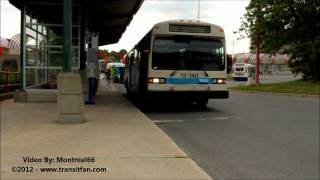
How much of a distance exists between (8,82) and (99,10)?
6356mm

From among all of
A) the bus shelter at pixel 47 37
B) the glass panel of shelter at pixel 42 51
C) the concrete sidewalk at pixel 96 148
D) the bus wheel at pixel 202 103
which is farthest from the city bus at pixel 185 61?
the glass panel of shelter at pixel 42 51

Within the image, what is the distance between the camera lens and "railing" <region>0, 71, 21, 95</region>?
24641 millimetres

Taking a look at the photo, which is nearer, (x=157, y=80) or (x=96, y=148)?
(x=96, y=148)

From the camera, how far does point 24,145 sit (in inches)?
408

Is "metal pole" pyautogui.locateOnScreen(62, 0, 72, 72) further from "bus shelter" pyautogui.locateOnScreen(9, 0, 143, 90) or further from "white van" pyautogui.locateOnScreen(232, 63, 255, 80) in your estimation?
"white van" pyautogui.locateOnScreen(232, 63, 255, 80)

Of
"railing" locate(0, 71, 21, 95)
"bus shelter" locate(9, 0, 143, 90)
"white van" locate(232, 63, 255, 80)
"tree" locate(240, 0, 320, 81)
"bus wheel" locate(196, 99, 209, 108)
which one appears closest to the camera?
"bus wheel" locate(196, 99, 209, 108)

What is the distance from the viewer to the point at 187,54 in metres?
19.0

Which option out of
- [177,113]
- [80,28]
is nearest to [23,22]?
[80,28]

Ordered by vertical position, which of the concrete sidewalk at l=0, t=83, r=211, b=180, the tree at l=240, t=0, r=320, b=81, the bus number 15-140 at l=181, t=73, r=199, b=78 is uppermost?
the tree at l=240, t=0, r=320, b=81

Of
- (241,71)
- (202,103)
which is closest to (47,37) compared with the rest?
(202,103)

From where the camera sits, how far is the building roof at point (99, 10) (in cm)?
2330

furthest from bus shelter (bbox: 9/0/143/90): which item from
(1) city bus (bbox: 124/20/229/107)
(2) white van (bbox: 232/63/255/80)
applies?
(2) white van (bbox: 232/63/255/80)

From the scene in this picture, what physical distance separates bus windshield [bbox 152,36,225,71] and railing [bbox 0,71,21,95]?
28.6 feet

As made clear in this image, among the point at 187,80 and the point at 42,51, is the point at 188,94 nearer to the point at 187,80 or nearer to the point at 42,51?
the point at 187,80
